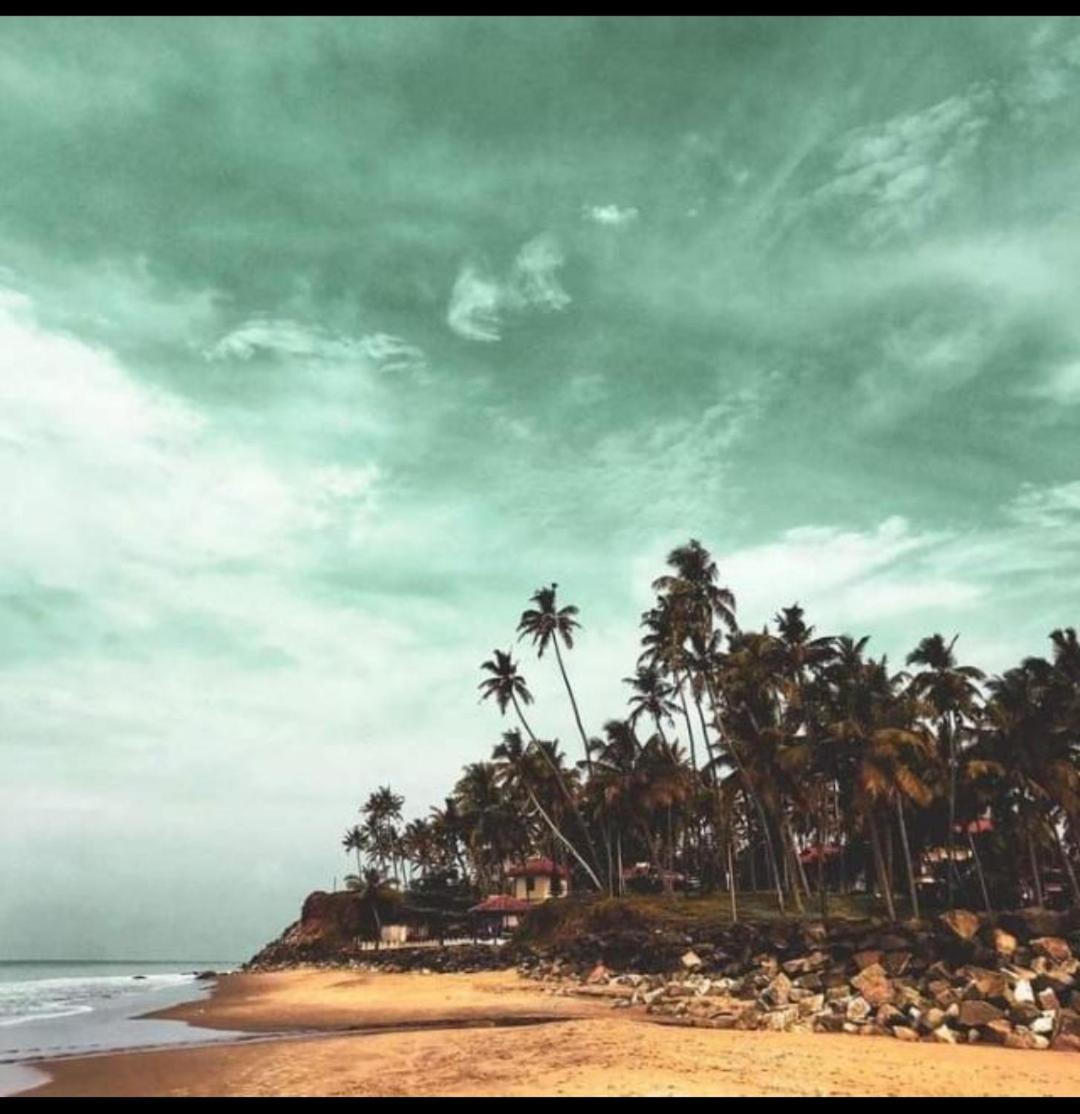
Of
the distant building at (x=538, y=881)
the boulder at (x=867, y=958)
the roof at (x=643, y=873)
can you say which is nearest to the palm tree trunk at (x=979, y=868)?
the boulder at (x=867, y=958)

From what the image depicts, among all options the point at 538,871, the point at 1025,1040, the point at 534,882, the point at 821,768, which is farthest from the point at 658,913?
the point at 534,882

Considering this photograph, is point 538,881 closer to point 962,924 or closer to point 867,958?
point 962,924

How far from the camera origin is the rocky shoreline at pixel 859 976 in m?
21.5

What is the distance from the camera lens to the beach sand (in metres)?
15.1

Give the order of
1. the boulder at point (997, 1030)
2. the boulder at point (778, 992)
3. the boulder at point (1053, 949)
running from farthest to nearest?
the boulder at point (1053, 949)
the boulder at point (778, 992)
the boulder at point (997, 1030)

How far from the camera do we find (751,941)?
35.0 meters

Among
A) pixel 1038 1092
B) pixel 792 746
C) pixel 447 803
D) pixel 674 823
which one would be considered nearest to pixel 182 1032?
pixel 1038 1092

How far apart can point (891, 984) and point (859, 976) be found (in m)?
0.88

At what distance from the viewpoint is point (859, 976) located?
83.0 feet

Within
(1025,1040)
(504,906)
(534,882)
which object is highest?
(534,882)

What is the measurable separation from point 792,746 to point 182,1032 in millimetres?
29538

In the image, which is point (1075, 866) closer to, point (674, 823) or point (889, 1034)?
point (674, 823)

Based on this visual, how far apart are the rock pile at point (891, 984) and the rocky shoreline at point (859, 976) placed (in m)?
0.04

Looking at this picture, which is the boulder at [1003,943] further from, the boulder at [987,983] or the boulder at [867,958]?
the boulder at [867,958]
